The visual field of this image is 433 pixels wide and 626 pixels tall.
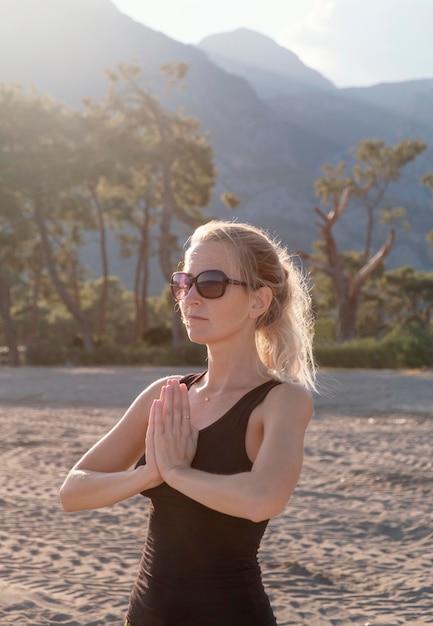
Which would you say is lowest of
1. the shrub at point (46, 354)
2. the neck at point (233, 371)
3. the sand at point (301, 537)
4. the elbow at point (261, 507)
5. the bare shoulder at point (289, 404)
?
the shrub at point (46, 354)

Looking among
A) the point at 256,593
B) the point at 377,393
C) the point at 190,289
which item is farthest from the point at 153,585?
the point at 377,393

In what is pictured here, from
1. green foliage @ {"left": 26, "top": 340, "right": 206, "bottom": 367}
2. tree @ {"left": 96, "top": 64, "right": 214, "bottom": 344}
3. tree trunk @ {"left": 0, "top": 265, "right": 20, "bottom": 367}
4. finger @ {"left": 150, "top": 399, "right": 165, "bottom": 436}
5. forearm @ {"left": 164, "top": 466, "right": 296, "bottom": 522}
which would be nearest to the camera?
forearm @ {"left": 164, "top": 466, "right": 296, "bottom": 522}

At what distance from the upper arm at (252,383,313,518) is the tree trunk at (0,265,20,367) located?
29818 mm

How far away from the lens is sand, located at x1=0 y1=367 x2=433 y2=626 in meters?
4.71

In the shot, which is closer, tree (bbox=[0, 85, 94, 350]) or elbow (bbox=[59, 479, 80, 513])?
elbow (bbox=[59, 479, 80, 513])

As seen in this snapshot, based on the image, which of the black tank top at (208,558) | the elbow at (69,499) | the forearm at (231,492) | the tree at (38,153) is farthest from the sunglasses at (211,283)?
the tree at (38,153)

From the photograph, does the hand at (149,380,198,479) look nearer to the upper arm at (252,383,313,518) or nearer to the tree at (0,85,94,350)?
the upper arm at (252,383,313,518)

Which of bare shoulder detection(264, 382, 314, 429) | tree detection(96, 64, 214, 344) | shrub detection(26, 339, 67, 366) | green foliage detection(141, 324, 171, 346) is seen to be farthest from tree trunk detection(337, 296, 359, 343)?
bare shoulder detection(264, 382, 314, 429)

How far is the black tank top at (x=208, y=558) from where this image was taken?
1980mm

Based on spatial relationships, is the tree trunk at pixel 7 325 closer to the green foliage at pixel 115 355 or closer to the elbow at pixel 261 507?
the green foliage at pixel 115 355

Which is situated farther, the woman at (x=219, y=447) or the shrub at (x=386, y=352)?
the shrub at (x=386, y=352)

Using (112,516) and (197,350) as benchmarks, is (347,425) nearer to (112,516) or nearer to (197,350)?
(112,516)

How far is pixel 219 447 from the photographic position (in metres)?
2.01

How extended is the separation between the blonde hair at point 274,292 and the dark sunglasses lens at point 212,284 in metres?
0.06
